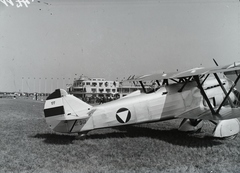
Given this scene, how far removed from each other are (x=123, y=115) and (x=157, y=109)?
114 centimetres

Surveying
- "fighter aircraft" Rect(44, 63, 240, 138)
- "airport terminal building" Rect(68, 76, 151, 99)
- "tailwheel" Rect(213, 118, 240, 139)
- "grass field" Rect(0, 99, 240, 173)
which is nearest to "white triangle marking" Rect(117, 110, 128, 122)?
"fighter aircraft" Rect(44, 63, 240, 138)

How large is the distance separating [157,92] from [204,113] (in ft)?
5.03

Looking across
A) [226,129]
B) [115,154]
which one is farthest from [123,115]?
[226,129]

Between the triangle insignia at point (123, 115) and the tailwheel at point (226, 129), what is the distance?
2.46m

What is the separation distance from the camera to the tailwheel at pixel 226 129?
6824 millimetres

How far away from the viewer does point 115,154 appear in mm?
5707

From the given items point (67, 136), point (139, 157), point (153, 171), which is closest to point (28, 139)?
point (67, 136)

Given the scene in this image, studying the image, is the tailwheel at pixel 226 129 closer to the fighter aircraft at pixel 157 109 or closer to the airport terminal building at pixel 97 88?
the fighter aircraft at pixel 157 109

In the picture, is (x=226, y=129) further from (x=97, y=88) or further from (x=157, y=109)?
(x=97, y=88)

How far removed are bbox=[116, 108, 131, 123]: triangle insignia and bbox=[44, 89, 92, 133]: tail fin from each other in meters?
0.91

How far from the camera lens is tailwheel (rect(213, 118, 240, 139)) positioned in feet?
22.4

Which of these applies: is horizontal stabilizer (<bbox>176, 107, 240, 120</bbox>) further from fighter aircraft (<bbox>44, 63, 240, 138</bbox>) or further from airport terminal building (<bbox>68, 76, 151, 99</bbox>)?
airport terminal building (<bbox>68, 76, 151, 99</bbox>)

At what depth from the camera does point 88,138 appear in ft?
23.8

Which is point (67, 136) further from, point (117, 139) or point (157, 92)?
point (157, 92)
